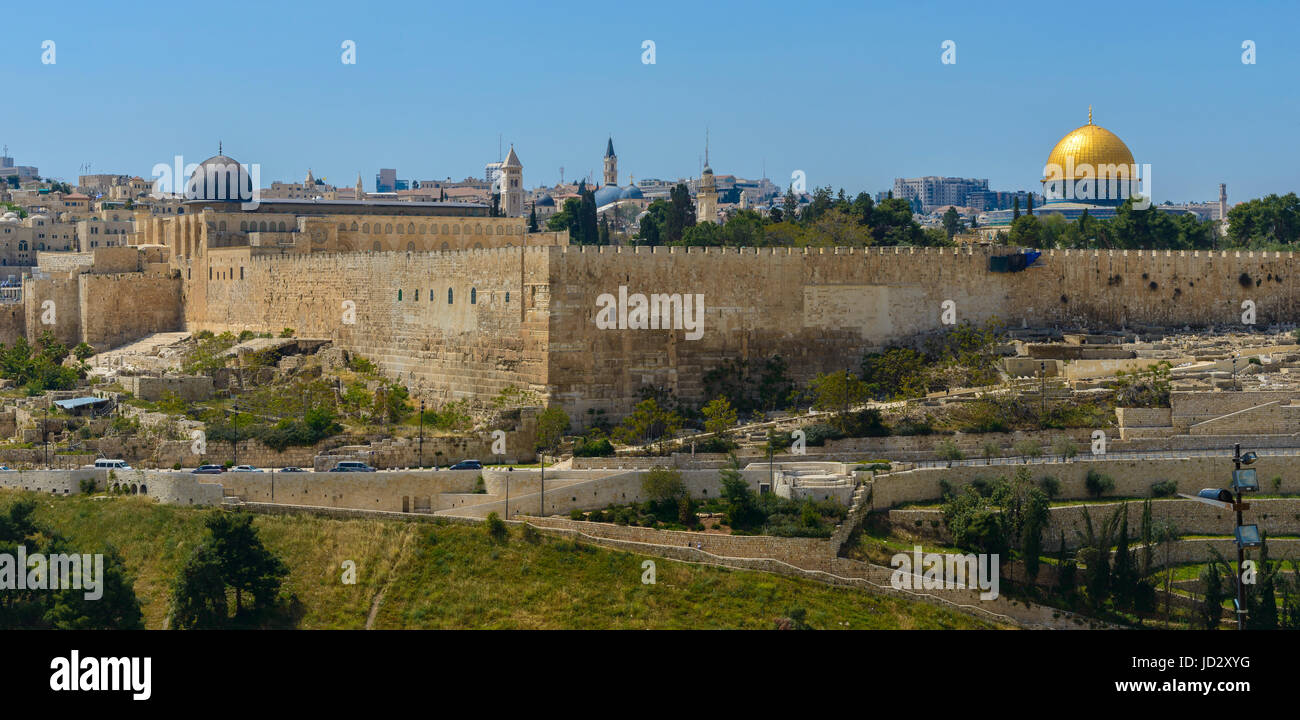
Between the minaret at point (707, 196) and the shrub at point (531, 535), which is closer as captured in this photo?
the shrub at point (531, 535)

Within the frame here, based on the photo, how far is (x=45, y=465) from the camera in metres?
34.1

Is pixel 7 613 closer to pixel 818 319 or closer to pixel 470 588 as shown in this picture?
pixel 470 588

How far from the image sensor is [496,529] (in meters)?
29.7

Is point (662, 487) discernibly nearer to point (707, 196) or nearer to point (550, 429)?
point (550, 429)

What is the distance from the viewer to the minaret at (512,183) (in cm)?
9031

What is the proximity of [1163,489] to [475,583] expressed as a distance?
13.4 meters

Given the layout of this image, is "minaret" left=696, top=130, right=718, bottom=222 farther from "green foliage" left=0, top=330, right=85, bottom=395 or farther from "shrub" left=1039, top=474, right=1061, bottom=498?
"shrub" left=1039, top=474, right=1061, bottom=498

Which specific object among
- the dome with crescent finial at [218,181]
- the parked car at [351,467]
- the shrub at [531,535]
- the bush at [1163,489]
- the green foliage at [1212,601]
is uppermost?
the dome with crescent finial at [218,181]

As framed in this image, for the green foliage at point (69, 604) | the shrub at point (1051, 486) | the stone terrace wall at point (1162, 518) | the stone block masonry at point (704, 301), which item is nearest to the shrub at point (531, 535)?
the stone block masonry at point (704, 301)

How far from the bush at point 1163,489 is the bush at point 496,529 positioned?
12.5 m

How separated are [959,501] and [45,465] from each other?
18336mm

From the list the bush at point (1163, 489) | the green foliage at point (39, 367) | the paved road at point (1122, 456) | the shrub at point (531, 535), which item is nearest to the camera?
the shrub at point (531, 535)

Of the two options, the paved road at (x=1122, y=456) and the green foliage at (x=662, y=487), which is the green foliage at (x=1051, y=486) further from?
the green foliage at (x=662, y=487)
